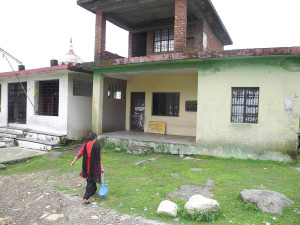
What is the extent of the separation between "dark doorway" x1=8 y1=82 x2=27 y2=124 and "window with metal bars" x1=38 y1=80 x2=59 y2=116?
4.79 feet

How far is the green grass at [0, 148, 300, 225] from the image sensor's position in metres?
4.07

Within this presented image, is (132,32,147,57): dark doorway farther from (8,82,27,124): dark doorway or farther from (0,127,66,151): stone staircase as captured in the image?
(8,82,27,124): dark doorway

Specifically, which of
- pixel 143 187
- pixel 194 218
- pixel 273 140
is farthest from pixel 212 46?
pixel 194 218

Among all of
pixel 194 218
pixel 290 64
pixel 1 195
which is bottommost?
pixel 1 195

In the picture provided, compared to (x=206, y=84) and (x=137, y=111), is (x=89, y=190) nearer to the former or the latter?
(x=206, y=84)

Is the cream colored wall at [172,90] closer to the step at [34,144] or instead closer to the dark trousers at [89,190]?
the step at [34,144]

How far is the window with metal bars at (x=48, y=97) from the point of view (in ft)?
40.0

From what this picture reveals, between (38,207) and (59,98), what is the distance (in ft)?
24.8

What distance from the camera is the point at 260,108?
25.5ft

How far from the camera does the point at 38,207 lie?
191 inches

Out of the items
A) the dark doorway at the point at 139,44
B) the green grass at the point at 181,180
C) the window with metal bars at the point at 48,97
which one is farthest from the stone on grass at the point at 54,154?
the dark doorway at the point at 139,44

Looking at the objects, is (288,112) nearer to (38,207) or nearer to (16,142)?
(38,207)

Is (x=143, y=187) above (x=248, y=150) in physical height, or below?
below

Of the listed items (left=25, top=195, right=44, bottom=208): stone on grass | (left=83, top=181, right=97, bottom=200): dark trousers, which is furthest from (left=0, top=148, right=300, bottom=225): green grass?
(left=25, top=195, right=44, bottom=208): stone on grass
